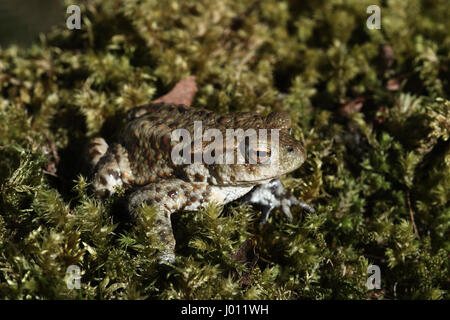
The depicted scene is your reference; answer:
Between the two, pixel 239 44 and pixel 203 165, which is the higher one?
pixel 239 44

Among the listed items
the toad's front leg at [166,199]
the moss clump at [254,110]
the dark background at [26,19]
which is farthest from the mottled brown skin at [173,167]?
the dark background at [26,19]

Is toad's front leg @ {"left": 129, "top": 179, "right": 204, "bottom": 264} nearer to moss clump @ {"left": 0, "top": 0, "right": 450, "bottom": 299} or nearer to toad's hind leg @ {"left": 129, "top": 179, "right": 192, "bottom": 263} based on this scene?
toad's hind leg @ {"left": 129, "top": 179, "right": 192, "bottom": 263}

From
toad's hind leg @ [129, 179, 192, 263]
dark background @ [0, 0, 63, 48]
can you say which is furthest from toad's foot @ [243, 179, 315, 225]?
dark background @ [0, 0, 63, 48]

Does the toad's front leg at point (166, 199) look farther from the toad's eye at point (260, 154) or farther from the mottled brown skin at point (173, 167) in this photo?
the toad's eye at point (260, 154)

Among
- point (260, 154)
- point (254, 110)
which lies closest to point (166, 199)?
point (260, 154)

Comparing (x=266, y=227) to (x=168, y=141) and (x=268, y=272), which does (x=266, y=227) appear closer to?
(x=268, y=272)
